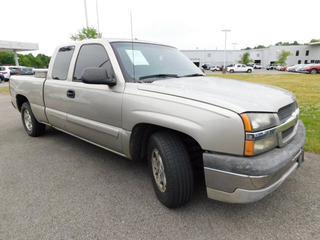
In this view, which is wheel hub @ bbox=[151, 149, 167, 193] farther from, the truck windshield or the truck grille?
the truck grille

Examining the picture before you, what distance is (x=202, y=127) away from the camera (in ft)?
6.09

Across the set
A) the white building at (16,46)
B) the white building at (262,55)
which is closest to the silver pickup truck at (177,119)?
the white building at (16,46)

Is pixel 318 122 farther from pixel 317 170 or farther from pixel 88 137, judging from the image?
pixel 88 137

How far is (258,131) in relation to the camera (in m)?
1.76

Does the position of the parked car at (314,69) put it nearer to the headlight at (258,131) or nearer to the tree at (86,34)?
the tree at (86,34)

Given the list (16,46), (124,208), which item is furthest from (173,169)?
(16,46)

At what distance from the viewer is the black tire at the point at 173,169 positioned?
83.0 inches

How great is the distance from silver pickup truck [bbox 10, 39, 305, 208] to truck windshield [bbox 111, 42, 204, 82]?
0.01 meters

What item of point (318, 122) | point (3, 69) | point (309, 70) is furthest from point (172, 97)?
point (309, 70)

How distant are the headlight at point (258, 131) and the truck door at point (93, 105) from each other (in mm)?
1398

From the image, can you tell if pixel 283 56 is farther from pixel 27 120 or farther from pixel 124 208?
pixel 124 208

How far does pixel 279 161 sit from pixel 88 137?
2.39 meters

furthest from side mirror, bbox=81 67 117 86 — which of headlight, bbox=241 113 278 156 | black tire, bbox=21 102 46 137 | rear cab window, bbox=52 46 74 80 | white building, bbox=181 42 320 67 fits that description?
white building, bbox=181 42 320 67

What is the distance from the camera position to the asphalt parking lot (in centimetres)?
204
